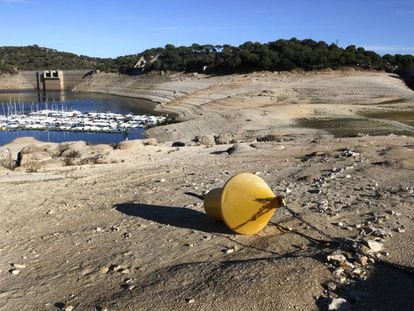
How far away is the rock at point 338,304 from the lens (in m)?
6.04

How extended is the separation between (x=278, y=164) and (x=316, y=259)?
396 inches

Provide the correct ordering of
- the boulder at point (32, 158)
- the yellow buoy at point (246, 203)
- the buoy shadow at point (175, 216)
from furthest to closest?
1. the boulder at point (32, 158)
2. the buoy shadow at point (175, 216)
3. the yellow buoy at point (246, 203)

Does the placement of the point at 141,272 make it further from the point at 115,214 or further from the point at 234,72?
the point at 234,72

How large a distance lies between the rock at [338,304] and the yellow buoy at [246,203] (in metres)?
2.59

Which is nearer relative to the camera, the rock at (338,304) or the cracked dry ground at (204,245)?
the rock at (338,304)

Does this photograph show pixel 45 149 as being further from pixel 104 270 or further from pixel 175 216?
pixel 104 270

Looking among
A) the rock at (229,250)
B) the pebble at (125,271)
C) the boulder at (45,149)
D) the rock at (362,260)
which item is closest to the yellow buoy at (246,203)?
the rock at (229,250)

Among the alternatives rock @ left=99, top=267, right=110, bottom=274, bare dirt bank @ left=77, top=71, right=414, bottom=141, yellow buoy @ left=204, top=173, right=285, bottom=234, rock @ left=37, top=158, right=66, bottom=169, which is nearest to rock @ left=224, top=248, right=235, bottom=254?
yellow buoy @ left=204, top=173, right=285, bottom=234

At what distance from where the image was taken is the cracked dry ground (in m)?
6.59

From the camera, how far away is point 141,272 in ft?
26.0

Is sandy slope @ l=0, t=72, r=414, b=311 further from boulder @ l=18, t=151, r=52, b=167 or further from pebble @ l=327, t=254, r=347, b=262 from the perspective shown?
boulder @ l=18, t=151, r=52, b=167

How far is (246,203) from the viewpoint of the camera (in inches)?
348

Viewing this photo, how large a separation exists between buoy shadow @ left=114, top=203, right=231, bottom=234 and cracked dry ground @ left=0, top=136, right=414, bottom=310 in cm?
3

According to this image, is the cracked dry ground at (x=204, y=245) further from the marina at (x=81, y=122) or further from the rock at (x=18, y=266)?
the marina at (x=81, y=122)
